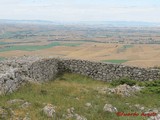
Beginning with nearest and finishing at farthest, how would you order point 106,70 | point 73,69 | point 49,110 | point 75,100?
1. point 49,110
2. point 75,100
3. point 106,70
4. point 73,69

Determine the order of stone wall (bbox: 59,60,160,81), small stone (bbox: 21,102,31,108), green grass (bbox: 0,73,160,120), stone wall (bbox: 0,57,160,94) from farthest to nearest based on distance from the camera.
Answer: stone wall (bbox: 59,60,160,81) → stone wall (bbox: 0,57,160,94) → small stone (bbox: 21,102,31,108) → green grass (bbox: 0,73,160,120)

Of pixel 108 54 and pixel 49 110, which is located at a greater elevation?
pixel 49 110

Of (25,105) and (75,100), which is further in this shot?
(75,100)

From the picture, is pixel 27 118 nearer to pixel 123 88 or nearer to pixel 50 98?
pixel 50 98

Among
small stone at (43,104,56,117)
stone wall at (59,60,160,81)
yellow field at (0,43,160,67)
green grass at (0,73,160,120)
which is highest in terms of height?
small stone at (43,104,56,117)

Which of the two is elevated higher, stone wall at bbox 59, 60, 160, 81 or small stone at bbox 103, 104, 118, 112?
small stone at bbox 103, 104, 118, 112

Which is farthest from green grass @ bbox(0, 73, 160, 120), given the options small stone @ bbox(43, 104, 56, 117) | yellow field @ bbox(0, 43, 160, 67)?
yellow field @ bbox(0, 43, 160, 67)

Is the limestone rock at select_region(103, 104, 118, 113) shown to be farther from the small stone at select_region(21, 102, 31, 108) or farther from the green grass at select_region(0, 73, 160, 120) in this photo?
the small stone at select_region(21, 102, 31, 108)

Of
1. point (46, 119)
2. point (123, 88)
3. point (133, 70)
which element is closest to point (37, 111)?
point (46, 119)

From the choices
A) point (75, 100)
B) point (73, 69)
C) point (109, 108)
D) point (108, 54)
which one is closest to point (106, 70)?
point (73, 69)

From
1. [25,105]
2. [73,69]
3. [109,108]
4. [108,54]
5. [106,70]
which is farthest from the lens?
[108,54]

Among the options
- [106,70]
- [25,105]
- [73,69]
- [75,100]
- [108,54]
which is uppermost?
[25,105]

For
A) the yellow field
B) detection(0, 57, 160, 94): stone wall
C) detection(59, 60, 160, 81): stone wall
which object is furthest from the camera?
the yellow field

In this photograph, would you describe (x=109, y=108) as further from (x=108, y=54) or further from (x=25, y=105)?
(x=108, y=54)
